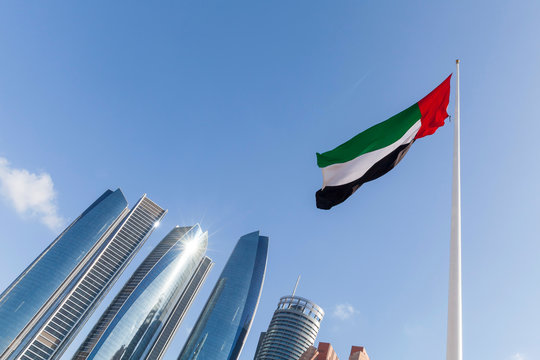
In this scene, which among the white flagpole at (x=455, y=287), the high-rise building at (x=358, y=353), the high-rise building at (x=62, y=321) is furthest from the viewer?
the high-rise building at (x=62, y=321)

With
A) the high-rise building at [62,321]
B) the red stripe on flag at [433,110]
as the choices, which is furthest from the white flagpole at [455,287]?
the high-rise building at [62,321]

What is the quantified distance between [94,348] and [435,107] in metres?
191

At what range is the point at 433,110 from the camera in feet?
39.2

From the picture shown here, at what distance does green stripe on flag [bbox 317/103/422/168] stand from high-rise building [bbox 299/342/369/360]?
75.2m

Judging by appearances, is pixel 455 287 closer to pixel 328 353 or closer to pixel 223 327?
pixel 328 353

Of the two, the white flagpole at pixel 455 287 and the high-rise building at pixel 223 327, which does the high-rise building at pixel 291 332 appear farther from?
the white flagpole at pixel 455 287

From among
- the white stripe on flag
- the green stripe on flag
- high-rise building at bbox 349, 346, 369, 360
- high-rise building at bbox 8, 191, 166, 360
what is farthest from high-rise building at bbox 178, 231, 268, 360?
the white stripe on flag

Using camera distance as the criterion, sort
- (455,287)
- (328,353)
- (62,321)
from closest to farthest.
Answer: (455,287), (328,353), (62,321)

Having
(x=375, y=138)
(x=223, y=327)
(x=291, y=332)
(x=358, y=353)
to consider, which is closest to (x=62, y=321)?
(x=223, y=327)

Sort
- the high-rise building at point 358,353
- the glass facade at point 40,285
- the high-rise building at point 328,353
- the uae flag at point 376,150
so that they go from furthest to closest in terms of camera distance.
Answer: the glass facade at point 40,285
the high-rise building at point 328,353
the high-rise building at point 358,353
the uae flag at point 376,150

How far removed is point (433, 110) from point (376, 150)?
2.37 metres

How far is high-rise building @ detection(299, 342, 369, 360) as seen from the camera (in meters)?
78.7

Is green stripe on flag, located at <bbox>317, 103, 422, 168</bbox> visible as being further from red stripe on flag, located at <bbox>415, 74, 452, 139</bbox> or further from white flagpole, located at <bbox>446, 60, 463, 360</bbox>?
white flagpole, located at <bbox>446, 60, 463, 360</bbox>

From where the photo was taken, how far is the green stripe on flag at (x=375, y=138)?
38.1ft
